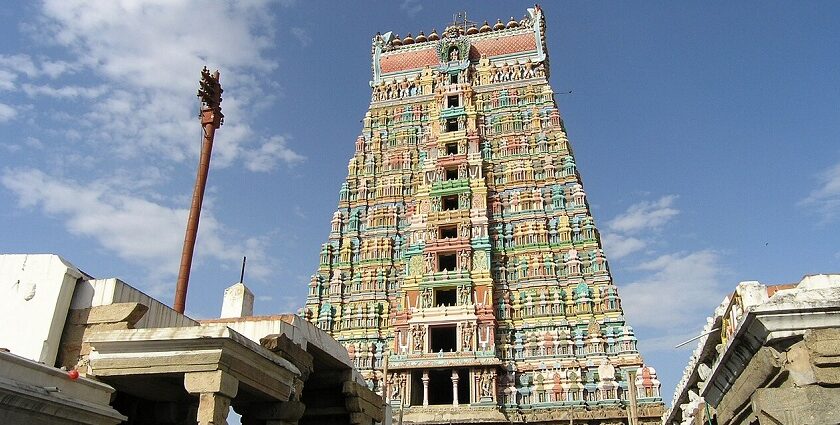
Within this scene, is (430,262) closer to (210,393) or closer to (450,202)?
(450,202)

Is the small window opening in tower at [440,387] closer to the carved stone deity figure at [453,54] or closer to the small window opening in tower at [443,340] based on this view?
the small window opening in tower at [443,340]

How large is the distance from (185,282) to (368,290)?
1612 cm

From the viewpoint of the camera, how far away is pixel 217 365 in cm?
868

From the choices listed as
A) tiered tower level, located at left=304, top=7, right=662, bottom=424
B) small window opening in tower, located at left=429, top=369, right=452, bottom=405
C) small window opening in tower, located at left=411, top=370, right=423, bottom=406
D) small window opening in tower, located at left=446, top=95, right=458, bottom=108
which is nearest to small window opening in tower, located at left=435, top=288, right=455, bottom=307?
tiered tower level, located at left=304, top=7, right=662, bottom=424

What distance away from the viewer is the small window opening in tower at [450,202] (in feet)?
122

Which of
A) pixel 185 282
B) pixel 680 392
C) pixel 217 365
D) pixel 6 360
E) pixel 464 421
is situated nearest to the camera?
pixel 6 360

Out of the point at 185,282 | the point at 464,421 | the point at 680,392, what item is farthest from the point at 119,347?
the point at 464,421

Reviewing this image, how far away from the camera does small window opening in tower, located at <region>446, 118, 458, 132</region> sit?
133 ft

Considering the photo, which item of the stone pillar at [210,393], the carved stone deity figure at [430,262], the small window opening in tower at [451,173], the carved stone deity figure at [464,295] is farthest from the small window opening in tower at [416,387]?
the stone pillar at [210,393]

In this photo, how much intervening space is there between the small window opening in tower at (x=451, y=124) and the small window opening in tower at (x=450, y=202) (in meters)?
5.02

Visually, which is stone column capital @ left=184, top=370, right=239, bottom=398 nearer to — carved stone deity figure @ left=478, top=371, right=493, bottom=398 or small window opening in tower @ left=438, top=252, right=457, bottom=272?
carved stone deity figure @ left=478, top=371, right=493, bottom=398

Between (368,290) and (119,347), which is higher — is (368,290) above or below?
above

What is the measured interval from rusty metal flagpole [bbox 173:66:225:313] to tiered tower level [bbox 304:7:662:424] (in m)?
10.8

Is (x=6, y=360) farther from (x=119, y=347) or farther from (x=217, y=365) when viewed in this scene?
(x=217, y=365)
